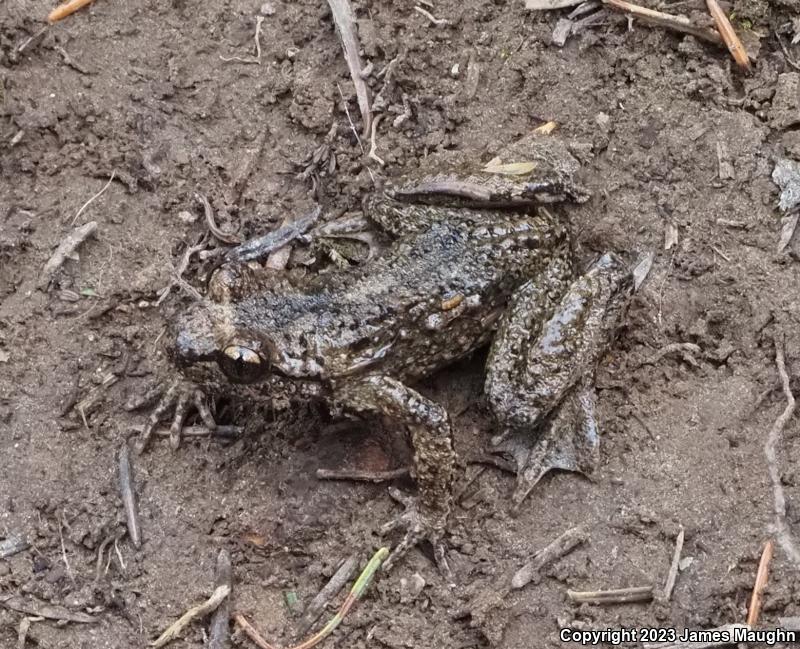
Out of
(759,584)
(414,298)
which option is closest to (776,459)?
(759,584)

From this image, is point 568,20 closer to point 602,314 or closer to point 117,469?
point 602,314

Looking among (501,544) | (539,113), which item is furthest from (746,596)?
(539,113)

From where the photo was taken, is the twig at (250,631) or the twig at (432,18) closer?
Result: the twig at (250,631)

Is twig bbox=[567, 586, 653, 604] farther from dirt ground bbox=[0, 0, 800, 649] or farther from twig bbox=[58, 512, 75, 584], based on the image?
twig bbox=[58, 512, 75, 584]

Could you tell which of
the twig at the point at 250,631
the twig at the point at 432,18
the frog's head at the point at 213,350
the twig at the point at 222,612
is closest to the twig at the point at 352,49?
the twig at the point at 432,18

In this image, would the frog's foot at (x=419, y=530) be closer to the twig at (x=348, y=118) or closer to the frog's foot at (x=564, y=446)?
the frog's foot at (x=564, y=446)

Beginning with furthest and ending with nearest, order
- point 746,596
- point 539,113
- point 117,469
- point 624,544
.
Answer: point 539,113 < point 117,469 < point 624,544 < point 746,596
